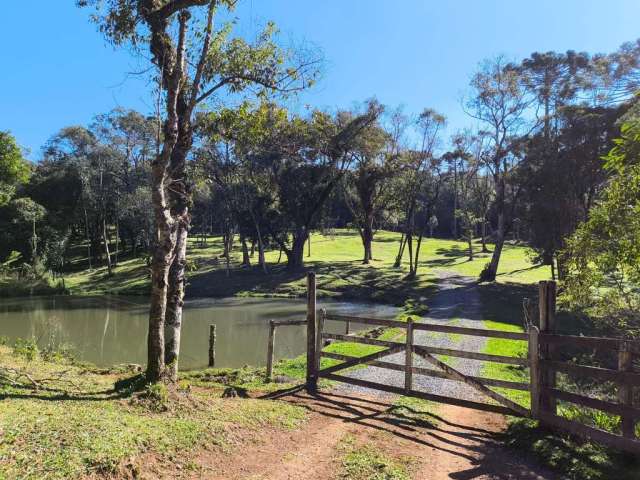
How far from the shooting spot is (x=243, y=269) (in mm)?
52781

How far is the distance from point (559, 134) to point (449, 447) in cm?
3721

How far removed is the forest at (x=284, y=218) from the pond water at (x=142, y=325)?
2.18 meters

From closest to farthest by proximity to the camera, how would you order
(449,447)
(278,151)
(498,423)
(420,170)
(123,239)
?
(449,447), (498,423), (278,151), (420,170), (123,239)

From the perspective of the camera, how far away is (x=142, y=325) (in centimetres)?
2728

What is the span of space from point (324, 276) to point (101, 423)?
135 feet

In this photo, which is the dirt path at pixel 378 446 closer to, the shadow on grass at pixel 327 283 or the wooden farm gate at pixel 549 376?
the wooden farm gate at pixel 549 376

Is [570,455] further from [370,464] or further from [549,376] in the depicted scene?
[370,464]

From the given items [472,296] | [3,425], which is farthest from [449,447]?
[472,296]

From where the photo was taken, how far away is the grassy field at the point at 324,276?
139 ft

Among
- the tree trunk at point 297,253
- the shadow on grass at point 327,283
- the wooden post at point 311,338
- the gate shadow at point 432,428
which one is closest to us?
the gate shadow at point 432,428

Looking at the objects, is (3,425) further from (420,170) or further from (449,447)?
(420,170)

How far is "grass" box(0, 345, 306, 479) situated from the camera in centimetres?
519

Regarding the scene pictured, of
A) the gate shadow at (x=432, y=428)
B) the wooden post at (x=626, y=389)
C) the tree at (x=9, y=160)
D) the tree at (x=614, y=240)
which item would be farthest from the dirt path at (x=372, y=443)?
the tree at (x=9, y=160)

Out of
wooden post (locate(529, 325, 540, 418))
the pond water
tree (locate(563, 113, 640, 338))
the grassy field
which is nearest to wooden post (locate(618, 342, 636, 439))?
wooden post (locate(529, 325, 540, 418))
